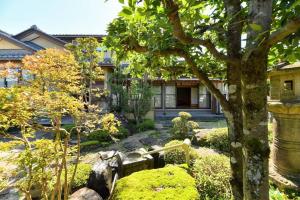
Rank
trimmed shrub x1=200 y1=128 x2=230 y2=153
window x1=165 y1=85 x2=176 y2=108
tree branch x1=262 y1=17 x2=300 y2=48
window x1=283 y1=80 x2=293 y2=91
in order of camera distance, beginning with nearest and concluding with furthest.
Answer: tree branch x1=262 y1=17 x2=300 y2=48 < window x1=283 y1=80 x2=293 y2=91 < trimmed shrub x1=200 y1=128 x2=230 y2=153 < window x1=165 y1=85 x2=176 y2=108

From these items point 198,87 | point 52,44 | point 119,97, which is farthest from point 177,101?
point 52,44

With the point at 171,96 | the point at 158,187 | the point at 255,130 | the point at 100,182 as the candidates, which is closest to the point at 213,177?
the point at 158,187

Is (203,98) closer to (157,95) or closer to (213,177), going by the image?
(157,95)

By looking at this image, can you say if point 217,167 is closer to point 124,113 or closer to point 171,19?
point 171,19

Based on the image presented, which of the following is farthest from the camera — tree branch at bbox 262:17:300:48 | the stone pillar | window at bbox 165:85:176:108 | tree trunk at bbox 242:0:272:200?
window at bbox 165:85:176:108

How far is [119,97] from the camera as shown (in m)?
16.5

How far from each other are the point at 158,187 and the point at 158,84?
1723 cm

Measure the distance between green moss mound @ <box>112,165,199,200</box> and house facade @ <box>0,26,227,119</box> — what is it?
12.4 meters

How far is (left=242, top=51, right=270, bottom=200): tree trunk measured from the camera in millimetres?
1534

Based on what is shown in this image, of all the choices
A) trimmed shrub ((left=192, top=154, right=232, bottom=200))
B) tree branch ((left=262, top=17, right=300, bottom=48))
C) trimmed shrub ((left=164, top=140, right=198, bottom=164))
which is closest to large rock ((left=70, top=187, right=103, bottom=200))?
trimmed shrub ((left=192, top=154, right=232, bottom=200))

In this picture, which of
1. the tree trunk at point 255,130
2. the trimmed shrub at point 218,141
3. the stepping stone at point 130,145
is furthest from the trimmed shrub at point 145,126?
the tree trunk at point 255,130

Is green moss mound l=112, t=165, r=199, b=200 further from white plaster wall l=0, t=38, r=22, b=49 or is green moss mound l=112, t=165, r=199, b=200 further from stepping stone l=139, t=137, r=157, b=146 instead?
white plaster wall l=0, t=38, r=22, b=49

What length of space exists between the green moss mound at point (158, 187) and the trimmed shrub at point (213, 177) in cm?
87

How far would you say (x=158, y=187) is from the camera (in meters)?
4.20
